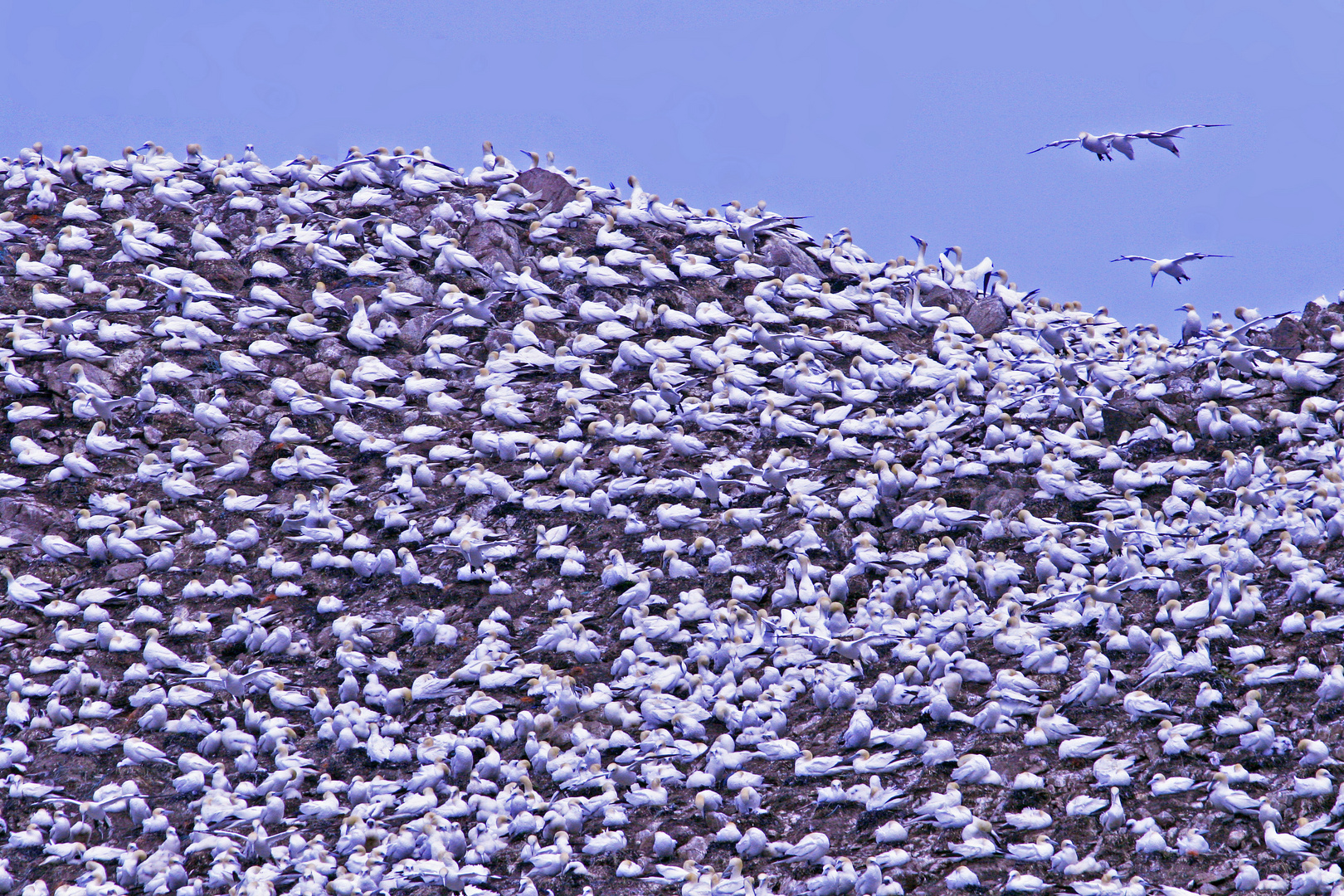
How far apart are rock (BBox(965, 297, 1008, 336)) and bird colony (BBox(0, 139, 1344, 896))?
0.09 meters

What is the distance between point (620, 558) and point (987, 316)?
9.75m

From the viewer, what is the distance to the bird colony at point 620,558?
547 inches

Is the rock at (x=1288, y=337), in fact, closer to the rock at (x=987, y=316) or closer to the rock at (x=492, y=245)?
the rock at (x=987, y=316)

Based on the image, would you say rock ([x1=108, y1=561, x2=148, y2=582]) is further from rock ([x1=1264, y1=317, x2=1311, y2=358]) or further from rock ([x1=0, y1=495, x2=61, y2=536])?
rock ([x1=1264, y1=317, x2=1311, y2=358])

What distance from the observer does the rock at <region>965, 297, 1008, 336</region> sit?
78.6 ft

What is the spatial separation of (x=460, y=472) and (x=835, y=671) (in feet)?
23.0

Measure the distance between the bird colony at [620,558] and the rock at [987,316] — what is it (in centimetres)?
9

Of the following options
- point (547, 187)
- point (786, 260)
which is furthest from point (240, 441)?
point (786, 260)

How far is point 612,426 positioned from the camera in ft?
67.3

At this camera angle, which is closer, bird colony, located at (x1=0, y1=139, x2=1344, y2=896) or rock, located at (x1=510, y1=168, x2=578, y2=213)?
bird colony, located at (x1=0, y1=139, x2=1344, y2=896)

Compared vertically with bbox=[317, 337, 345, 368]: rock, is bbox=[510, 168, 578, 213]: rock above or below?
above

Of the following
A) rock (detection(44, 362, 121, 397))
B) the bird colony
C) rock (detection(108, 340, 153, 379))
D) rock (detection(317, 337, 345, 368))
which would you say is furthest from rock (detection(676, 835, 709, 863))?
rock (detection(108, 340, 153, 379))

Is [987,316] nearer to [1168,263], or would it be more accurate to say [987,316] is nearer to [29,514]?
[1168,263]

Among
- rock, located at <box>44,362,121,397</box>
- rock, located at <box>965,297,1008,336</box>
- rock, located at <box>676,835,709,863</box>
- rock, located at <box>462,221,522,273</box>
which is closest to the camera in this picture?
rock, located at <box>676,835,709,863</box>
